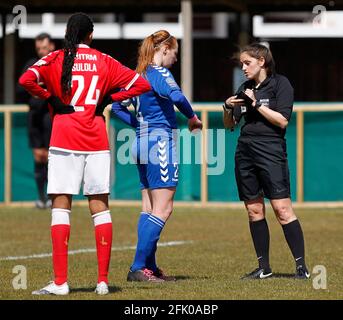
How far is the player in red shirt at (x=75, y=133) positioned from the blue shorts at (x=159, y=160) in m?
1.21

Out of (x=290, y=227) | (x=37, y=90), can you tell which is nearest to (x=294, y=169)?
(x=290, y=227)

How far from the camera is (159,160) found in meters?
9.52

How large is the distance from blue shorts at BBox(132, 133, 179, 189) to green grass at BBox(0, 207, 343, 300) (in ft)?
2.70

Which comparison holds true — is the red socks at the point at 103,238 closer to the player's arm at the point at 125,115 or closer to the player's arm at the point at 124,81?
the player's arm at the point at 124,81

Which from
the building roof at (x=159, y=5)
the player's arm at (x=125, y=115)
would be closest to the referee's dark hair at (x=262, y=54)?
the player's arm at (x=125, y=115)

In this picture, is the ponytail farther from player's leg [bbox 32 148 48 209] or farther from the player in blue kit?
player's leg [bbox 32 148 48 209]

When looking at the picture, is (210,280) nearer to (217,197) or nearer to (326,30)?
(217,197)

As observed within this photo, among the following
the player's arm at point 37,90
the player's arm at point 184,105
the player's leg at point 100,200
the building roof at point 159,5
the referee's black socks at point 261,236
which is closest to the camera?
the player's arm at point 37,90

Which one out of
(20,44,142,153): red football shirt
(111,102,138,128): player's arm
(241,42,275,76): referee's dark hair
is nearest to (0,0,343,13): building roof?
(111,102,138,128): player's arm

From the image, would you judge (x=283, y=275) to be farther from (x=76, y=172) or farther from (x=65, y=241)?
(x=76, y=172)

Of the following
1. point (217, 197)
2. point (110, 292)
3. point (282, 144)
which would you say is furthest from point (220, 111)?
point (110, 292)

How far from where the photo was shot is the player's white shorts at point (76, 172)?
823 centimetres

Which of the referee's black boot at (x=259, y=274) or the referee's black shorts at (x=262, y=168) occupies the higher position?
the referee's black shorts at (x=262, y=168)

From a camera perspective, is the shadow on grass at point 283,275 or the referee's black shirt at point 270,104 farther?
the shadow on grass at point 283,275
